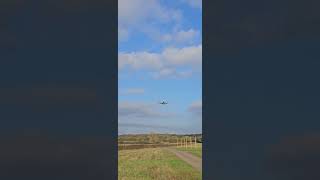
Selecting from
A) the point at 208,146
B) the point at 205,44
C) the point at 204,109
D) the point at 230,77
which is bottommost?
the point at 208,146

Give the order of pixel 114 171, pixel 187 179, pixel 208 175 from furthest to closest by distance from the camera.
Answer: pixel 187 179, pixel 208 175, pixel 114 171

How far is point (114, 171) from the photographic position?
10.8 metres

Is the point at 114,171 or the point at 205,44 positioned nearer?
the point at 114,171

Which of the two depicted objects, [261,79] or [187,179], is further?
[187,179]

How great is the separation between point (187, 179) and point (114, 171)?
16523mm

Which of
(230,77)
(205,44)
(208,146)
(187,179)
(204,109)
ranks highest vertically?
(205,44)

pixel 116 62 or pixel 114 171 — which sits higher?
pixel 116 62

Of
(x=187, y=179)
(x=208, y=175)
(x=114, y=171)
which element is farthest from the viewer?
(x=187, y=179)

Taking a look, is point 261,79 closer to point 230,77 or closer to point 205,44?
point 230,77

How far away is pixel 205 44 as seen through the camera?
473 inches

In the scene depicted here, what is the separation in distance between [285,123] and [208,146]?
1.82 m

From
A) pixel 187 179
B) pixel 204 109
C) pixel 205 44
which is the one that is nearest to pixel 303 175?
pixel 204 109

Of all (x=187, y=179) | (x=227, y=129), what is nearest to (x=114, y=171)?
(x=227, y=129)

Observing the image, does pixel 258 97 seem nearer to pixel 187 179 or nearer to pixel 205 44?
pixel 205 44
